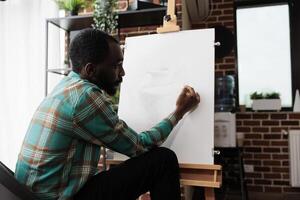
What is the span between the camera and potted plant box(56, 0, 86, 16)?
262cm

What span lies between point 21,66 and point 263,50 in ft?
8.01

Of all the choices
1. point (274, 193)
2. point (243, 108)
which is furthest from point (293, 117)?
point (274, 193)

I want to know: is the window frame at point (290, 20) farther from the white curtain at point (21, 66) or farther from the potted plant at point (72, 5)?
the white curtain at point (21, 66)

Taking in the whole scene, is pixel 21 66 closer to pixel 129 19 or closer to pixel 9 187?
pixel 129 19

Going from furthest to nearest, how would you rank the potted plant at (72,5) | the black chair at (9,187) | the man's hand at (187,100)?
1. the potted plant at (72,5)
2. the man's hand at (187,100)
3. the black chair at (9,187)

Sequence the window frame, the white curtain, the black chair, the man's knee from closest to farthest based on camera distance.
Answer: the black chair → the man's knee → the white curtain → the window frame

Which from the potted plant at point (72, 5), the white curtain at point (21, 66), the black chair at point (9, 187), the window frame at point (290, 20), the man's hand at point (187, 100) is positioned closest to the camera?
the black chair at point (9, 187)

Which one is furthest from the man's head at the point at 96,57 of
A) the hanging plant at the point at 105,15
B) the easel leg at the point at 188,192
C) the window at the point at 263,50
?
the window at the point at 263,50

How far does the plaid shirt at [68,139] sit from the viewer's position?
1.22 m

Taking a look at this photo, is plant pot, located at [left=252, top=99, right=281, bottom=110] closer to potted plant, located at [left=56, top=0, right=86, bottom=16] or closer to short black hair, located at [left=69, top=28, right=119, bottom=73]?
potted plant, located at [left=56, top=0, right=86, bottom=16]

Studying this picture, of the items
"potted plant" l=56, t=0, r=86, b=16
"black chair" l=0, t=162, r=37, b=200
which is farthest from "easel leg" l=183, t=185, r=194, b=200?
"potted plant" l=56, t=0, r=86, b=16

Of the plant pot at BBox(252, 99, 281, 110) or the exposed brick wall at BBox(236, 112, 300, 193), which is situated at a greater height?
the plant pot at BBox(252, 99, 281, 110)

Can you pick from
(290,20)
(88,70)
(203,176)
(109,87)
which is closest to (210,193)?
(203,176)

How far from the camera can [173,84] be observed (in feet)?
5.53
